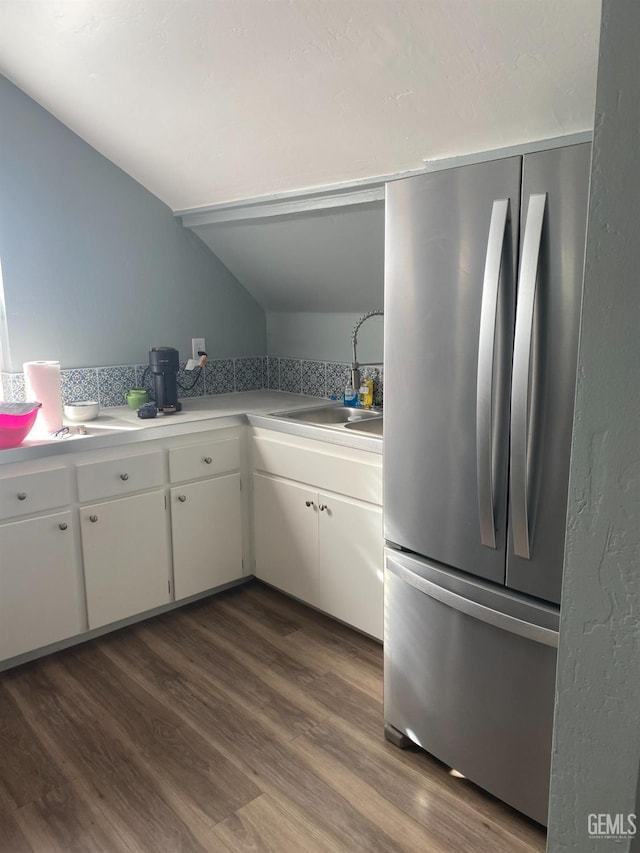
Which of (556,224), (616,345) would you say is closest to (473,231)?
(556,224)

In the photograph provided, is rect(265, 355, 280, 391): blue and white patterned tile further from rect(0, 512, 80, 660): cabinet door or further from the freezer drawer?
the freezer drawer

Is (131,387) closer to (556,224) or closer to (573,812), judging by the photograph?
(556,224)

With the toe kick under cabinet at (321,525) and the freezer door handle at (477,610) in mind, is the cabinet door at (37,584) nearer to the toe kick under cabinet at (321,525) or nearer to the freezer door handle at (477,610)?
the toe kick under cabinet at (321,525)

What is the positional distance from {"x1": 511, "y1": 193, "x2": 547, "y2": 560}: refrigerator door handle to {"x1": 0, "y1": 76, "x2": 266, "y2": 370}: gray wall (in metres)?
2.23

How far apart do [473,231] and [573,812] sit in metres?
1.28

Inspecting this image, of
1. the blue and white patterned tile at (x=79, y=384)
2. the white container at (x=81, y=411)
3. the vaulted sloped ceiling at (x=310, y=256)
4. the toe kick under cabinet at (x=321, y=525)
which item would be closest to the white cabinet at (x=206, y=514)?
the toe kick under cabinet at (x=321, y=525)

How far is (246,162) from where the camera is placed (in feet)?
8.90

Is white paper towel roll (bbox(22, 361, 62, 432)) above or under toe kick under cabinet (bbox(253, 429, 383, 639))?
above

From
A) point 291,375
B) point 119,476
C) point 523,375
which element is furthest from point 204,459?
point 523,375

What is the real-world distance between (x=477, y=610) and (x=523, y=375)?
65cm

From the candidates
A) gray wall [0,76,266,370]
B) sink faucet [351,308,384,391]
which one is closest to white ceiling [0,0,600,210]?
gray wall [0,76,266,370]

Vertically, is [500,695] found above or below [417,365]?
below

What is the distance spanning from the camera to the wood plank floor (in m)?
1.79

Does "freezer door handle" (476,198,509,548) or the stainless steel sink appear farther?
the stainless steel sink
